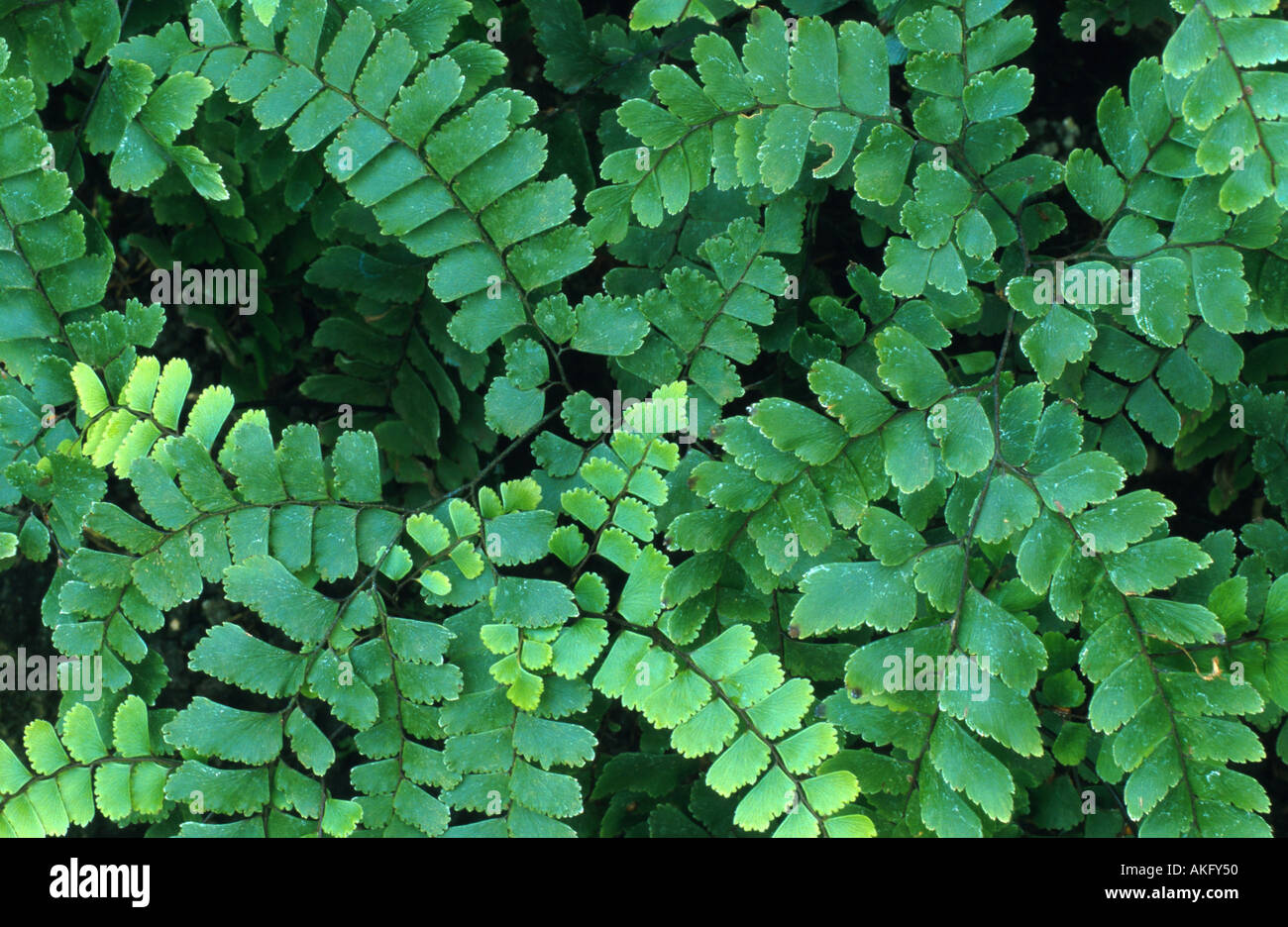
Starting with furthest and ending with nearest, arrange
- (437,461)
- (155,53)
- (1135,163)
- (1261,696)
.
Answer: (437,461) → (155,53) → (1135,163) → (1261,696)

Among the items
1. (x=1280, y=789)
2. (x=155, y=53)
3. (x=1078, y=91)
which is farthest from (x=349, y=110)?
(x=1280, y=789)

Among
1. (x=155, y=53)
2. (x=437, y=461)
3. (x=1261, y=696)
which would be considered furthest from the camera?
(x=437, y=461)

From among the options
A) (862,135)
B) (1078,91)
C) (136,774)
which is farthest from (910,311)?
(136,774)

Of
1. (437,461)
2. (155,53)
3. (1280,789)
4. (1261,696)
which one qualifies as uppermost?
(155,53)

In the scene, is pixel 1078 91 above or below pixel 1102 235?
above

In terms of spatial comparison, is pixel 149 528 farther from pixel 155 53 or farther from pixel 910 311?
pixel 910 311

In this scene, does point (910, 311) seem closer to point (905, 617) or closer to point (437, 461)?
point (905, 617)

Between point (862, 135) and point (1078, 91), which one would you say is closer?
point (862, 135)
